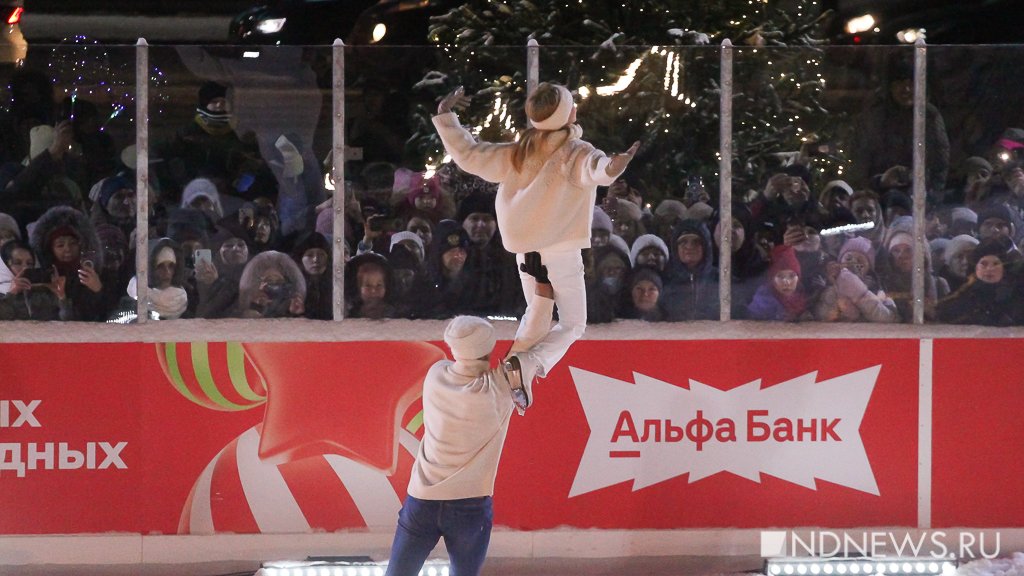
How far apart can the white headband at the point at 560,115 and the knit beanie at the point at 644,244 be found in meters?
1.70

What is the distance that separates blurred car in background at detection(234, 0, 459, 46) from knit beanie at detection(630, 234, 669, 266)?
14.4 ft

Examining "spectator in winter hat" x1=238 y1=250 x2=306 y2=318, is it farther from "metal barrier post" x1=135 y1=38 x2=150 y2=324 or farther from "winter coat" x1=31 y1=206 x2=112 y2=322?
"winter coat" x1=31 y1=206 x2=112 y2=322

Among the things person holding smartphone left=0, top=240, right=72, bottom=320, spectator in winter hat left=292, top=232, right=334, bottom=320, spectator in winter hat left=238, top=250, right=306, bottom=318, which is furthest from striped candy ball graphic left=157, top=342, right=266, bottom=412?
person holding smartphone left=0, top=240, right=72, bottom=320

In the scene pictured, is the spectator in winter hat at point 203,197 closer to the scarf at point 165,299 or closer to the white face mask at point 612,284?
the scarf at point 165,299

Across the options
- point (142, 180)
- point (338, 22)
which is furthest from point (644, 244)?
point (338, 22)

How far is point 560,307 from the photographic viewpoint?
186 inches

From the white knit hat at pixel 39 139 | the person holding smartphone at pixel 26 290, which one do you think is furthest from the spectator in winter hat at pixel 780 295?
A: the white knit hat at pixel 39 139

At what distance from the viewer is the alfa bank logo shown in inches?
246

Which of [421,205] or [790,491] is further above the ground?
[421,205]

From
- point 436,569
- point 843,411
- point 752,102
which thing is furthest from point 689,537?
point 752,102

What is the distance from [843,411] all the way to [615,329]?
3.95 ft

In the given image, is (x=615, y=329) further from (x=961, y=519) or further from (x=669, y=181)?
(x=961, y=519)

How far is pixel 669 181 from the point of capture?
629 cm

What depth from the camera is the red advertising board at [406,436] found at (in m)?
6.07
